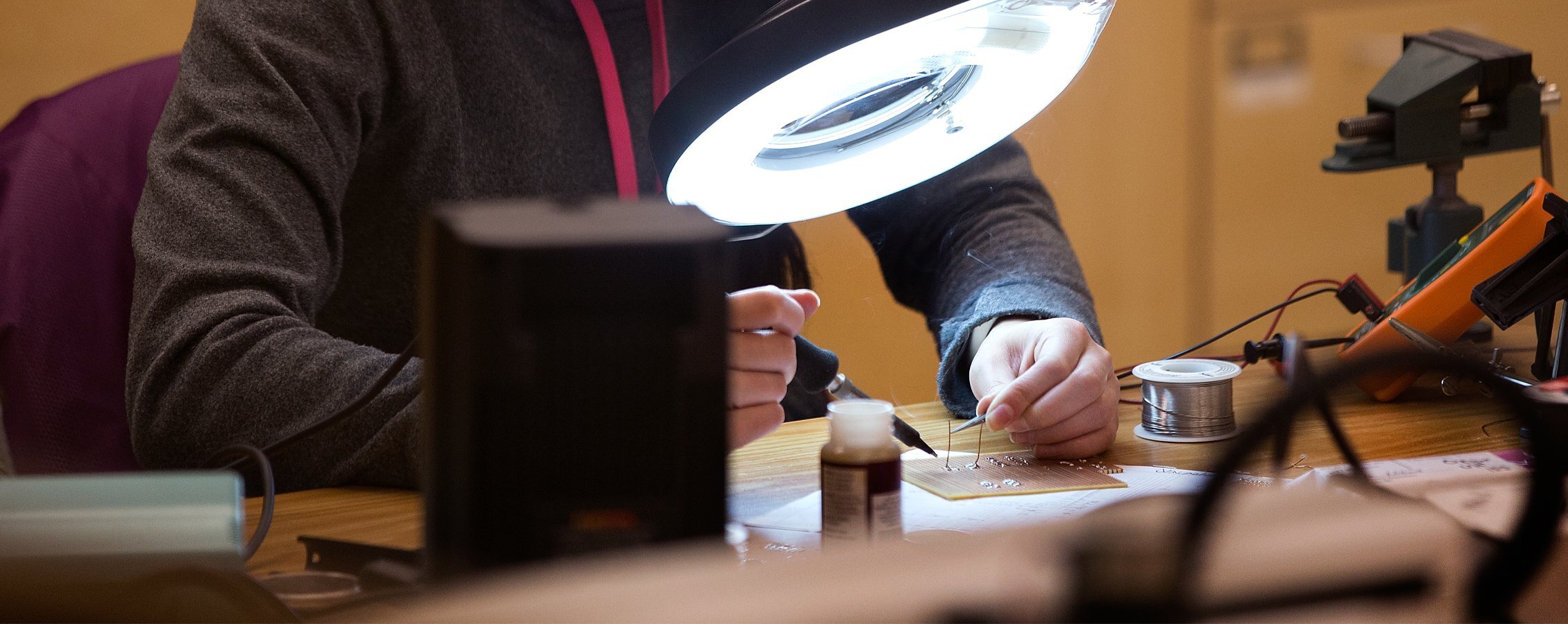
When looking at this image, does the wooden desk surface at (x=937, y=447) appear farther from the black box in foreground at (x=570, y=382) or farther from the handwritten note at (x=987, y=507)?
the black box in foreground at (x=570, y=382)

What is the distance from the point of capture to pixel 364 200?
111 cm

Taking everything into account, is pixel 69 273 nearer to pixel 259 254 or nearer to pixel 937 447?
pixel 259 254

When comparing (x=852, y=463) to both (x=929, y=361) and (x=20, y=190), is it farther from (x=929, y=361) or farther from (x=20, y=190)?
(x=20, y=190)

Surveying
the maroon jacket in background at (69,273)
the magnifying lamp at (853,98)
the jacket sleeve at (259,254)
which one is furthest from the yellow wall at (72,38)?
the magnifying lamp at (853,98)

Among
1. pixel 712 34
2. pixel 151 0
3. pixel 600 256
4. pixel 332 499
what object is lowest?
pixel 332 499

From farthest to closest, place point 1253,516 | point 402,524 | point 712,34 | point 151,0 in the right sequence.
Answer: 1. point 151,0
2. point 712,34
3. point 402,524
4. point 1253,516

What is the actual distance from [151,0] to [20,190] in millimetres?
884

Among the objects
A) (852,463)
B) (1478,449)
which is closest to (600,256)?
(852,463)

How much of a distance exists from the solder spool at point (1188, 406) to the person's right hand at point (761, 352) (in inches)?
12.5

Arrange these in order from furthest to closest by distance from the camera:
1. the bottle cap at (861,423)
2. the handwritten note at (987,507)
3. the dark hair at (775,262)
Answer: the dark hair at (775,262) → the handwritten note at (987,507) → the bottle cap at (861,423)

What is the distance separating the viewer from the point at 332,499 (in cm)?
75

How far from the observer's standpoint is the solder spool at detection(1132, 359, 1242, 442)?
85 centimetres

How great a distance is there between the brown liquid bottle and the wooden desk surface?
0.09 m

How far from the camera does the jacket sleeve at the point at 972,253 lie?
3.23 ft
